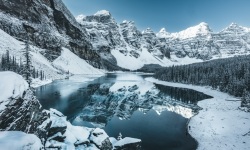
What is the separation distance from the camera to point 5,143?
1075 centimetres

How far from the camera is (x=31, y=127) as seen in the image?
16609mm

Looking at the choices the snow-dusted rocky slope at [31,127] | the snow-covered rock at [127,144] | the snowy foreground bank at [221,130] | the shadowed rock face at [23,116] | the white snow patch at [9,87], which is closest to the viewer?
the snow-dusted rocky slope at [31,127]

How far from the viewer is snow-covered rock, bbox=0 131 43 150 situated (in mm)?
10686

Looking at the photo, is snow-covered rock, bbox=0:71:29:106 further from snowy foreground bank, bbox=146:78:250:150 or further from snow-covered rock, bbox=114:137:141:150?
snowy foreground bank, bbox=146:78:250:150

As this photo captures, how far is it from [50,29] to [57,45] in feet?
65.8

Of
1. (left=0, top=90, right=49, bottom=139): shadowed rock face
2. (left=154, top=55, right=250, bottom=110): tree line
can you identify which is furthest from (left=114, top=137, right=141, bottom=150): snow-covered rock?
(left=154, top=55, right=250, bottom=110): tree line

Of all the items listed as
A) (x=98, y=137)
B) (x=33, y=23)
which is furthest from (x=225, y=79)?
(x=33, y=23)

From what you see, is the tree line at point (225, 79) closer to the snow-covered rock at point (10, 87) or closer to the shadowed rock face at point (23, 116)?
the shadowed rock face at point (23, 116)

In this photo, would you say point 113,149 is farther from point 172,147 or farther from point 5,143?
point 5,143

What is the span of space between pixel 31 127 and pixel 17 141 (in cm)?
580

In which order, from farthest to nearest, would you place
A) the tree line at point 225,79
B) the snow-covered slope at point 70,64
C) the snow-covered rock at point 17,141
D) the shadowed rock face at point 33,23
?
the snow-covered slope at point 70,64, the shadowed rock face at point 33,23, the tree line at point 225,79, the snow-covered rock at point 17,141

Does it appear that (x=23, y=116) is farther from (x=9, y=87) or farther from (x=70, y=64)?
(x=70, y=64)

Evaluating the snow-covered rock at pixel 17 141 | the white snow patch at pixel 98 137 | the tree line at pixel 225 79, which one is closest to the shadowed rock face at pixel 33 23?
the tree line at pixel 225 79

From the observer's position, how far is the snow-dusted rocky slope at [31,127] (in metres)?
12.2
